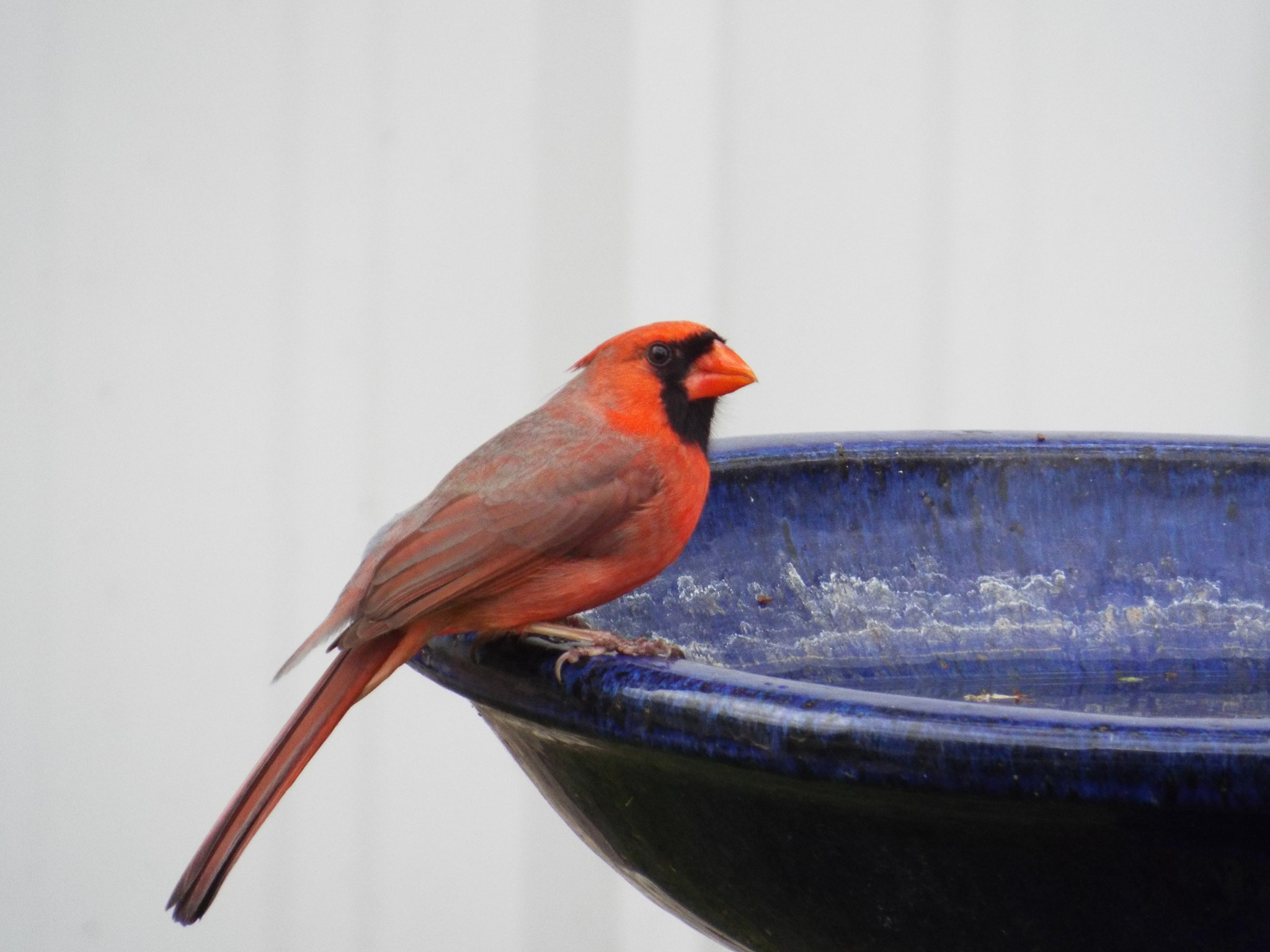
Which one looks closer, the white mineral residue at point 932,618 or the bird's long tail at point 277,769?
the bird's long tail at point 277,769

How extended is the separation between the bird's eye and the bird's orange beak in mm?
28

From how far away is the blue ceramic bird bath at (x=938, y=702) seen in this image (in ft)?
2.28

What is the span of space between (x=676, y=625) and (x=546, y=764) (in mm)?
453

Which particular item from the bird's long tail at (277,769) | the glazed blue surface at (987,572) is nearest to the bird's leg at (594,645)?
the bird's long tail at (277,769)

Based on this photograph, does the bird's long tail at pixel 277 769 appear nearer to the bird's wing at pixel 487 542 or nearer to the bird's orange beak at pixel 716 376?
the bird's wing at pixel 487 542

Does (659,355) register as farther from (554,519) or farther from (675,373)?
(554,519)

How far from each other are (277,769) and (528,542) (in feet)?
0.94

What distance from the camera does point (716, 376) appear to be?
1403 millimetres

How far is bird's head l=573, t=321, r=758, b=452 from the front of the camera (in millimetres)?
1387

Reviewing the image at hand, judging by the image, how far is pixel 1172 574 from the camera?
162 centimetres

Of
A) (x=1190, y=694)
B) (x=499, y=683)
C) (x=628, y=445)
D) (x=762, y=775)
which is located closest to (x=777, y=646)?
(x=628, y=445)

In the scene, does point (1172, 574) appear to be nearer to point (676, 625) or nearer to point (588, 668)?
point (676, 625)

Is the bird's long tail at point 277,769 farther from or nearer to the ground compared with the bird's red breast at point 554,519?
nearer to the ground

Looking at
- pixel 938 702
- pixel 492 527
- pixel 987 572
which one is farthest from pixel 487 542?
pixel 987 572
